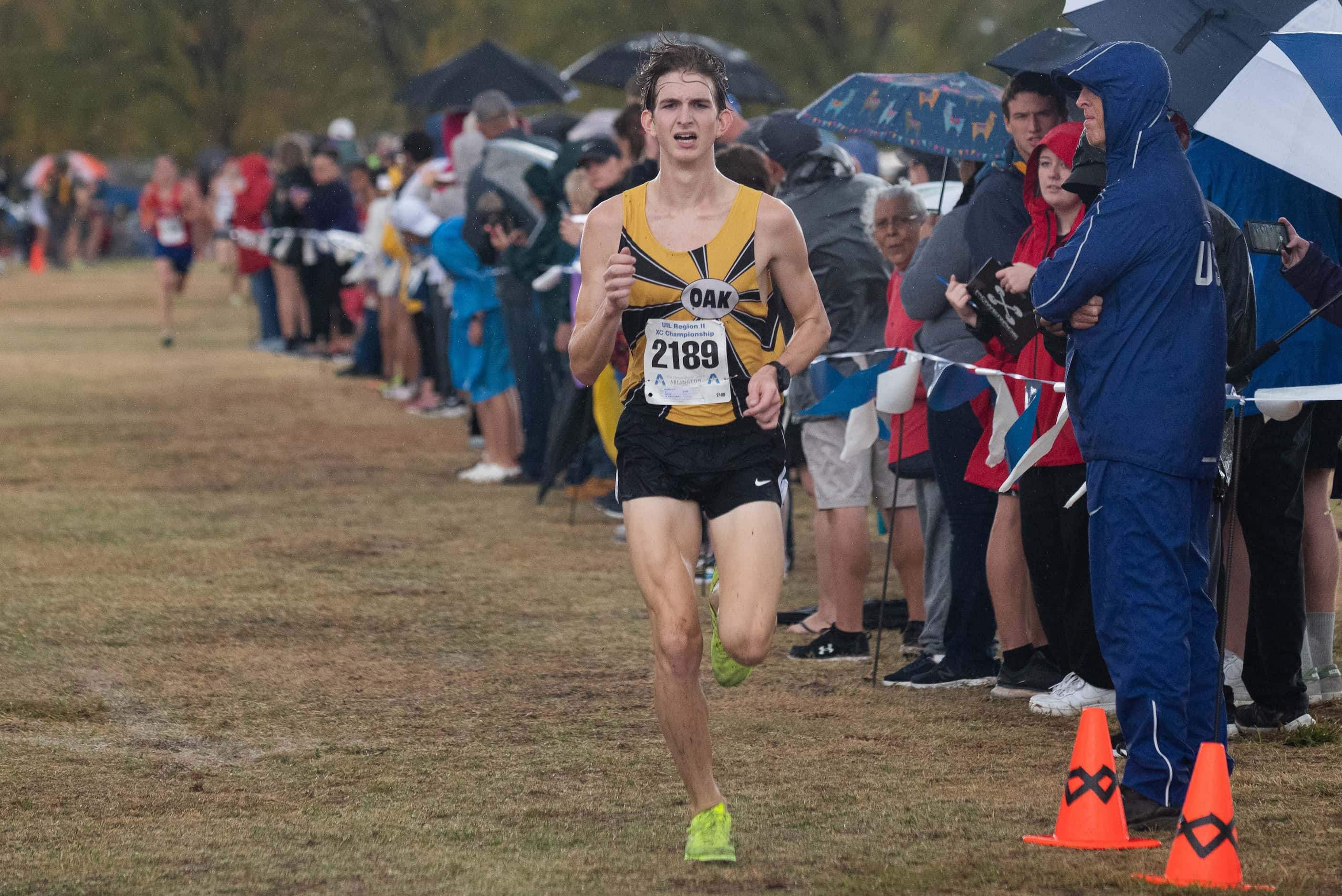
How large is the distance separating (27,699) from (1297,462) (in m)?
4.57

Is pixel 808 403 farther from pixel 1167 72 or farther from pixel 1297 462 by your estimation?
pixel 1167 72

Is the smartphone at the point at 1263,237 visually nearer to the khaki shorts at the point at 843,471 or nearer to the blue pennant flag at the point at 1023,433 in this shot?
the blue pennant flag at the point at 1023,433

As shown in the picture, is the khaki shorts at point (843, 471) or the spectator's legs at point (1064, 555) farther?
the khaki shorts at point (843, 471)

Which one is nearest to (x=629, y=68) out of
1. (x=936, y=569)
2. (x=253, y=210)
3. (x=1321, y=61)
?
(x=253, y=210)

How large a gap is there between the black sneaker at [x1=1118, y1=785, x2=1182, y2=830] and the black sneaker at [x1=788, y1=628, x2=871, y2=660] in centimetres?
263

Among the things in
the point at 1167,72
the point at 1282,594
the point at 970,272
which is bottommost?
the point at 1282,594

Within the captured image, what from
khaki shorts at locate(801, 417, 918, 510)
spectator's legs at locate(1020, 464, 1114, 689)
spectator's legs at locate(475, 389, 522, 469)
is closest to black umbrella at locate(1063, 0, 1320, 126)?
spectator's legs at locate(1020, 464, 1114, 689)

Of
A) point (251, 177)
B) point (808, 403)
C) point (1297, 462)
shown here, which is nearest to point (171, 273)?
point (251, 177)

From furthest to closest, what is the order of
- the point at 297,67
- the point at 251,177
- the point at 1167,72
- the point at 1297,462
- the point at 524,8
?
the point at 297,67, the point at 524,8, the point at 251,177, the point at 1297,462, the point at 1167,72

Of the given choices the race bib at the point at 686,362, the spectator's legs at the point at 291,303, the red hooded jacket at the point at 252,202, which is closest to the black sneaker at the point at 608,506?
the race bib at the point at 686,362

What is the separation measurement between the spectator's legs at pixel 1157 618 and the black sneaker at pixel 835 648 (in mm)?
2581

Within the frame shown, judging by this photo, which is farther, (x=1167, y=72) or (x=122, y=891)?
(x=1167, y=72)

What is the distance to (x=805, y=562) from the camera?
33.2 feet

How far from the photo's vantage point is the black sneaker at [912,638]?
7.71 m
